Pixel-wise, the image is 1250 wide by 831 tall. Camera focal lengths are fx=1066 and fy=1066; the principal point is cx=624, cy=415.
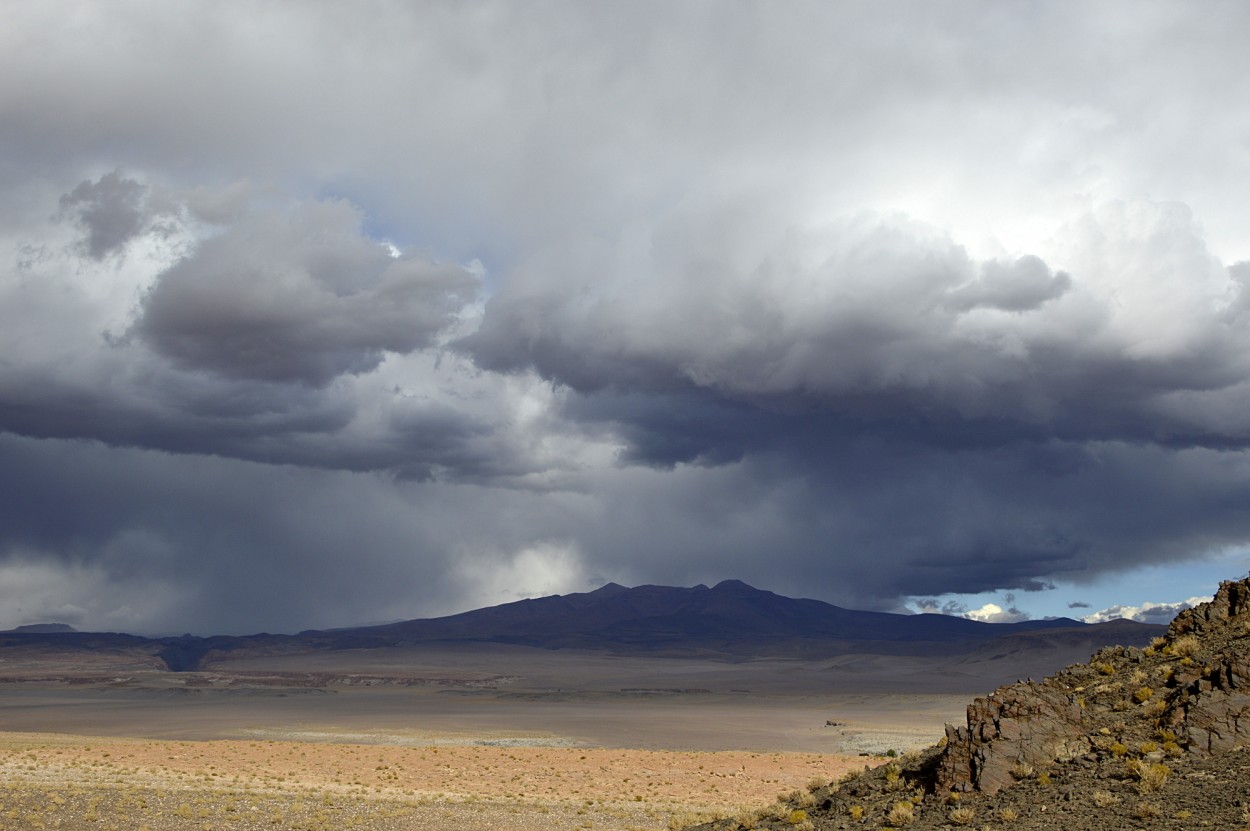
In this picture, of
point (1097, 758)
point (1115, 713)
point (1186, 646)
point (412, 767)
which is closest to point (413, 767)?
point (412, 767)

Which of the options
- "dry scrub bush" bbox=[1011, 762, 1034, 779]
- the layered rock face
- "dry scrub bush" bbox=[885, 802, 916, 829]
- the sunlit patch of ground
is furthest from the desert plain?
"dry scrub bush" bbox=[1011, 762, 1034, 779]

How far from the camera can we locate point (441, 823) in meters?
33.5

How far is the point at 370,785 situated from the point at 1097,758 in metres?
31.7

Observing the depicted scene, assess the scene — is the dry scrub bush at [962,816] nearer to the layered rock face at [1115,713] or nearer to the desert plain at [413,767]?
the layered rock face at [1115,713]

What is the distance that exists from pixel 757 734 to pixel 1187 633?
8031cm

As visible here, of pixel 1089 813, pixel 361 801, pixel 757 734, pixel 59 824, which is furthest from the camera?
pixel 757 734

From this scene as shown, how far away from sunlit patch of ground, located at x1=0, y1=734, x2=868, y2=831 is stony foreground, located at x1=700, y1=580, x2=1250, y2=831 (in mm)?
6860

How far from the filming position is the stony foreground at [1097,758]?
17844 mm

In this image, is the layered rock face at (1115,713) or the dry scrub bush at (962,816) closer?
the dry scrub bush at (962,816)

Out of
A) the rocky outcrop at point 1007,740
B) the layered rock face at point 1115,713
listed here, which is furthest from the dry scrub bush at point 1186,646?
the rocky outcrop at point 1007,740

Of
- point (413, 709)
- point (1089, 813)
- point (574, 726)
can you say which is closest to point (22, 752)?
point (1089, 813)

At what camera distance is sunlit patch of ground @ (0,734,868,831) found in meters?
33.1

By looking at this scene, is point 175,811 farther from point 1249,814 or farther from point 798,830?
point 1249,814

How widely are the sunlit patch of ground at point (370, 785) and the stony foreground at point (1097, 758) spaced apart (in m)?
6.86
